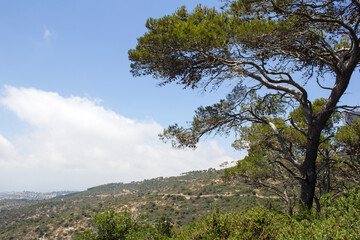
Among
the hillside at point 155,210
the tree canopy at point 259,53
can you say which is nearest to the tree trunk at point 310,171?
the tree canopy at point 259,53

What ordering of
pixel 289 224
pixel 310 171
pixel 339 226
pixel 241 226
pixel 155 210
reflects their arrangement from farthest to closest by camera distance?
pixel 155 210 < pixel 310 171 < pixel 241 226 < pixel 289 224 < pixel 339 226

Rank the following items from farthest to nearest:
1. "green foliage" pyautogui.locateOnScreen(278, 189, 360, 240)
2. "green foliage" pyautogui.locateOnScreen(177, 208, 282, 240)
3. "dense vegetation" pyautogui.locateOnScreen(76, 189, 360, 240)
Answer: "green foliage" pyautogui.locateOnScreen(177, 208, 282, 240) < "dense vegetation" pyautogui.locateOnScreen(76, 189, 360, 240) < "green foliage" pyautogui.locateOnScreen(278, 189, 360, 240)

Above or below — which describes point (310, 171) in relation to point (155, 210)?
above

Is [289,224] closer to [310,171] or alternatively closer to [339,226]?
[339,226]

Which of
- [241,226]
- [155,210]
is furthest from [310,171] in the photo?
[155,210]

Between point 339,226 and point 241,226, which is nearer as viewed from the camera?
point 339,226

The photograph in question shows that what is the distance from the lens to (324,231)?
298 cm

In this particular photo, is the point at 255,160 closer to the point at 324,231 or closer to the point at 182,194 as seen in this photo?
the point at 324,231

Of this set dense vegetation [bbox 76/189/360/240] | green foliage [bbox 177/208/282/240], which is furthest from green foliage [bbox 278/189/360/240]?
green foliage [bbox 177/208/282/240]

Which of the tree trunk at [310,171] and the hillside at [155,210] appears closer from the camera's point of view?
the tree trunk at [310,171]

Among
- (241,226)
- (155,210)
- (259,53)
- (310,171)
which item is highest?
(259,53)

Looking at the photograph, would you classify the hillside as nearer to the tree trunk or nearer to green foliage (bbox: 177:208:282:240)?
the tree trunk

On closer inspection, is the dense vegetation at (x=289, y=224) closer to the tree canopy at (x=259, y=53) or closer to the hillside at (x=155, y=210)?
the tree canopy at (x=259, y=53)

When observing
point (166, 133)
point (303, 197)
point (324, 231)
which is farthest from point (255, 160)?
point (324, 231)
